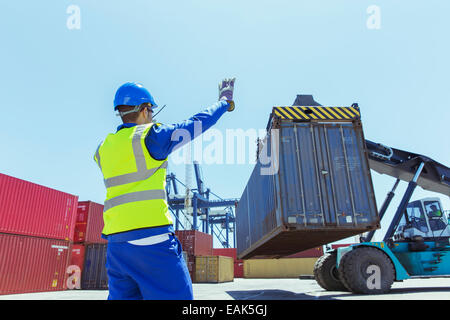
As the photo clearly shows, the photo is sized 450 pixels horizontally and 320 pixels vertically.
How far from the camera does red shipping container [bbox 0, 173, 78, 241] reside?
1197 cm

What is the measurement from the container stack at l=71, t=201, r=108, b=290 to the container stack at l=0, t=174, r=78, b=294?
113 centimetres

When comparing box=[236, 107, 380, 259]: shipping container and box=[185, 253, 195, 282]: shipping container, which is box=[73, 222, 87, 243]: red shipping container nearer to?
box=[185, 253, 195, 282]: shipping container

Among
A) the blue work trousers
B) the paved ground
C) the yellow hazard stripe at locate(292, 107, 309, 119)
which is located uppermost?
the yellow hazard stripe at locate(292, 107, 309, 119)

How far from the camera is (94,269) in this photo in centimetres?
1639

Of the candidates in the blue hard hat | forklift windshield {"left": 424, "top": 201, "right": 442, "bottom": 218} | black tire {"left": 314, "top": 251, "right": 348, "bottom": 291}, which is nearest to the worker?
the blue hard hat

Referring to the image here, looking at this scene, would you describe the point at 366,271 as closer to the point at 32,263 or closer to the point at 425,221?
the point at 425,221

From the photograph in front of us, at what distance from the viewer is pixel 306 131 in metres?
7.39

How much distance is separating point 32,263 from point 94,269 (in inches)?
158

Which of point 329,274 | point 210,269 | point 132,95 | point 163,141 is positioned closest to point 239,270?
point 210,269

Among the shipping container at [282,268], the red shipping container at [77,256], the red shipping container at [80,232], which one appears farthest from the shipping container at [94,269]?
the shipping container at [282,268]

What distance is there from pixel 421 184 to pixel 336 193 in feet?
18.5

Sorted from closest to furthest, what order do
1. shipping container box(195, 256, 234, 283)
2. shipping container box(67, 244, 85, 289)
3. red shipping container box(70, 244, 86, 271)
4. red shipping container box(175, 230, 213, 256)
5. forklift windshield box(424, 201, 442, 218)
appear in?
1. forklift windshield box(424, 201, 442, 218)
2. shipping container box(67, 244, 85, 289)
3. red shipping container box(70, 244, 86, 271)
4. shipping container box(195, 256, 234, 283)
5. red shipping container box(175, 230, 213, 256)

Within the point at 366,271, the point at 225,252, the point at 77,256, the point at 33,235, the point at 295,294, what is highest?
the point at 33,235
